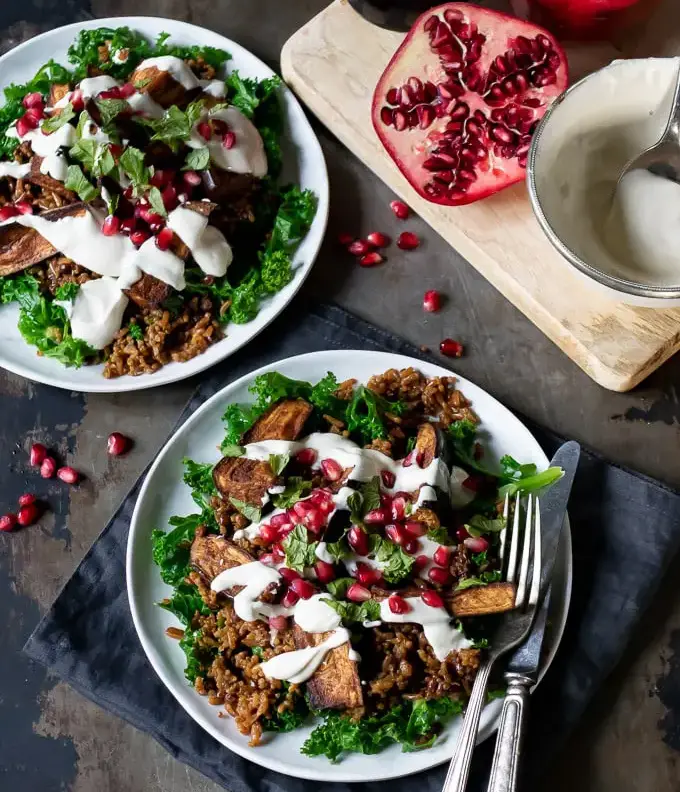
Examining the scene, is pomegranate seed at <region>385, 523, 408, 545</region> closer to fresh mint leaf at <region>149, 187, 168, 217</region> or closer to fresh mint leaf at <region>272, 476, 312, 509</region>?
fresh mint leaf at <region>272, 476, 312, 509</region>

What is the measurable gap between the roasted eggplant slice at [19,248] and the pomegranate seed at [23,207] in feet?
0.17

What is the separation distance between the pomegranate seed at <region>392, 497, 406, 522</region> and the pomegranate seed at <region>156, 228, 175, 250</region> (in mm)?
1114

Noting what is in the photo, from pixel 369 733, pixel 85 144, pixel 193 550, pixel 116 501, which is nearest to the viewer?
pixel 369 733

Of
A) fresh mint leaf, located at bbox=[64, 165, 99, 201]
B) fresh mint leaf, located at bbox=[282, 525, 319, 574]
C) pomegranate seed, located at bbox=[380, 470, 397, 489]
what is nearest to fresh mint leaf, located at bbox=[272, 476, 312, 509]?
fresh mint leaf, located at bbox=[282, 525, 319, 574]

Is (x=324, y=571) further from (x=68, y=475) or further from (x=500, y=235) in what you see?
(x=500, y=235)

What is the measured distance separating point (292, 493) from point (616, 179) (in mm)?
→ 1414

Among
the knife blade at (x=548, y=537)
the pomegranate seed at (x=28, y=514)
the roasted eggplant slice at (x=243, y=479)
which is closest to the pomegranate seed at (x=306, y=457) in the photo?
the roasted eggplant slice at (x=243, y=479)

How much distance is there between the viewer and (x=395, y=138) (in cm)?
297

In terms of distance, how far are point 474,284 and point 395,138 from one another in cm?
56

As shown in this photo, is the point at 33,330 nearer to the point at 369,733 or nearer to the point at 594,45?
the point at 369,733

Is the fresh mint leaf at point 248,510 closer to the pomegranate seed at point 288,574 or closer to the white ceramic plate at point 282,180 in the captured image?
the pomegranate seed at point 288,574

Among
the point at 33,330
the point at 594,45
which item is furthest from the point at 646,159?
the point at 33,330

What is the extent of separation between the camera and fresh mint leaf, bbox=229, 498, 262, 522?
270 centimetres

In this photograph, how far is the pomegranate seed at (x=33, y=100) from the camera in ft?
10.5
